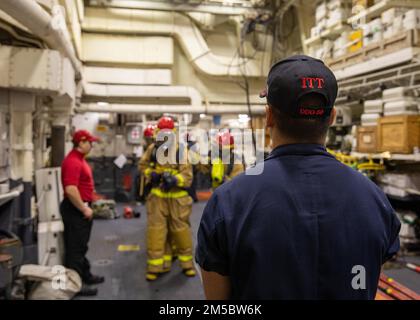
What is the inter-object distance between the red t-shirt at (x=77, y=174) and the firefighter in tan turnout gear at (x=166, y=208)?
2.24ft

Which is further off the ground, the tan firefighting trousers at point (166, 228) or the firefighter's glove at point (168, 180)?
the firefighter's glove at point (168, 180)

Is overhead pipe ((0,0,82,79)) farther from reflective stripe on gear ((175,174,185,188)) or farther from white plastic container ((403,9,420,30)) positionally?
white plastic container ((403,9,420,30))

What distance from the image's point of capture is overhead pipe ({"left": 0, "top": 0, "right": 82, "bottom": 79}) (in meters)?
2.01

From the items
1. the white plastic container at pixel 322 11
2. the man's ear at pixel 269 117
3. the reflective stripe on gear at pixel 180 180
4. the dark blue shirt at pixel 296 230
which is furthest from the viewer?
the white plastic container at pixel 322 11

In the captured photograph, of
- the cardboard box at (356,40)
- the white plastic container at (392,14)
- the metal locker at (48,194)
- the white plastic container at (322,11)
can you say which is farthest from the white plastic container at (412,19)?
the metal locker at (48,194)

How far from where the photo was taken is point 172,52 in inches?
247

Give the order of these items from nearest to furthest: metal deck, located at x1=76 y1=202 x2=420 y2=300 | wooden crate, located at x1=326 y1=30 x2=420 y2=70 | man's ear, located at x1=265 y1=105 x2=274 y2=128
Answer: man's ear, located at x1=265 y1=105 x2=274 y2=128 < wooden crate, located at x1=326 y1=30 x2=420 y2=70 < metal deck, located at x1=76 y1=202 x2=420 y2=300

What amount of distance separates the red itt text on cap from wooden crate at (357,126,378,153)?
10.3 ft

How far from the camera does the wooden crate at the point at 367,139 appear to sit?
12.3 feet

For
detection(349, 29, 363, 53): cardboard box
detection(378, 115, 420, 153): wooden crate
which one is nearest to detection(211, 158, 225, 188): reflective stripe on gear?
detection(378, 115, 420, 153): wooden crate

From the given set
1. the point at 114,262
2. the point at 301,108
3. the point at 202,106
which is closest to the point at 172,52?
the point at 202,106

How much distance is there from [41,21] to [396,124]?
10.5ft

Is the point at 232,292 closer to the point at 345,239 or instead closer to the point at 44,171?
the point at 345,239

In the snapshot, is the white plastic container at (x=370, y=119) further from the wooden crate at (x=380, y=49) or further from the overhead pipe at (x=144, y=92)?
the overhead pipe at (x=144, y=92)
